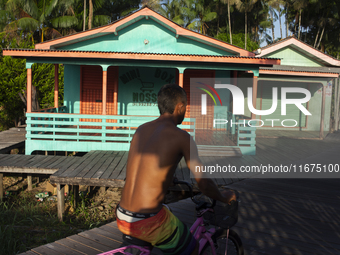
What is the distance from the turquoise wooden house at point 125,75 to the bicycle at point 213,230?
21.6 feet

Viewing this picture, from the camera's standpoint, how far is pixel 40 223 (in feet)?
20.8

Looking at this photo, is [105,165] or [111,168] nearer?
[111,168]

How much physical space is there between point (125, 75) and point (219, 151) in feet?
17.0

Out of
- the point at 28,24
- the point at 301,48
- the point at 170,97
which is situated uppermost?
the point at 28,24

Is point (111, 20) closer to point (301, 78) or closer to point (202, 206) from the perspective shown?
point (301, 78)

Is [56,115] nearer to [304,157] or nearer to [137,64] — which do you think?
[137,64]

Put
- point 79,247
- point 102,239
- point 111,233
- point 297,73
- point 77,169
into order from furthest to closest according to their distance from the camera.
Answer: point 297,73 → point 77,169 → point 111,233 → point 102,239 → point 79,247

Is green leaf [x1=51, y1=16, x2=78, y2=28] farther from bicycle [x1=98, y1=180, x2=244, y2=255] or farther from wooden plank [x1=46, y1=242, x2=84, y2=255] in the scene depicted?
bicycle [x1=98, y1=180, x2=244, y2=255]

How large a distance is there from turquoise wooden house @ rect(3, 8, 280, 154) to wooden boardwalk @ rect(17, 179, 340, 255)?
3295 millimetres

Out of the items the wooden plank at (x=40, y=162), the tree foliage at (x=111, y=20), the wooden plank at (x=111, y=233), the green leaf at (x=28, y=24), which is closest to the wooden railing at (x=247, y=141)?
the wooden plank at (x=40, y=162)

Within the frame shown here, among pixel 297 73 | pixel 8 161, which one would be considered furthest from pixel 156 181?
pixel 297 73

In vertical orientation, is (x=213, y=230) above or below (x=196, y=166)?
below

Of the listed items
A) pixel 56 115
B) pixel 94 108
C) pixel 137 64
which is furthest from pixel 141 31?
pixel 56 115

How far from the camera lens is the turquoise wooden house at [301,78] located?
45.0 feet
